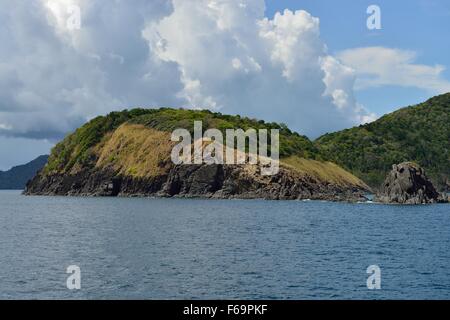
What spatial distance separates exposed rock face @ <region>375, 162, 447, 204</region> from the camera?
17238 centimetres

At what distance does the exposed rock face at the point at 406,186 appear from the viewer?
6786 inches

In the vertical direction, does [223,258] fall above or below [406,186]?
below

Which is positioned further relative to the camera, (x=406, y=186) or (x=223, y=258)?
(x=406, y=186)

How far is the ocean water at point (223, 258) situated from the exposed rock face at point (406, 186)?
209 feet

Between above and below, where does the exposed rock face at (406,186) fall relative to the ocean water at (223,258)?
above

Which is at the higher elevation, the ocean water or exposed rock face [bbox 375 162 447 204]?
exposed rock face [bbox 375 162 447 204]

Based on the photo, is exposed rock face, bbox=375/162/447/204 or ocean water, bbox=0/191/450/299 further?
exposed rock face, bbox=375/162/447/204

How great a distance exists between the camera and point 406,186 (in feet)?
568

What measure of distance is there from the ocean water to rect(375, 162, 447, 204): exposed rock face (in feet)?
209

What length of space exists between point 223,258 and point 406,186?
123734 mm

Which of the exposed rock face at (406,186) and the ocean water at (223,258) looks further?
the exposed rock face at (406,186)
